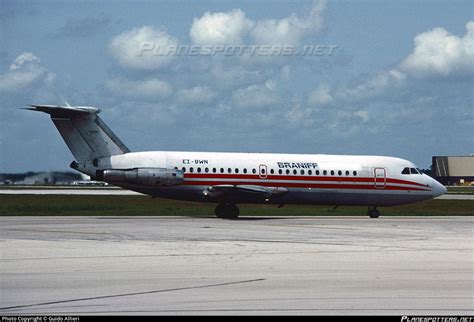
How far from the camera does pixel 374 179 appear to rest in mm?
42031

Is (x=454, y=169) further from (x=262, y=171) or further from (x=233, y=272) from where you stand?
(x=233, y=272)

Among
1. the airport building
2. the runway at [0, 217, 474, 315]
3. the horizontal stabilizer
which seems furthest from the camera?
the airport building

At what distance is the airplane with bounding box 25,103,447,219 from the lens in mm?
38312

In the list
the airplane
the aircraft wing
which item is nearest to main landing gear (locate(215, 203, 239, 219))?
the airplane

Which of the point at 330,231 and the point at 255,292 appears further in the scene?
the point at 330,231

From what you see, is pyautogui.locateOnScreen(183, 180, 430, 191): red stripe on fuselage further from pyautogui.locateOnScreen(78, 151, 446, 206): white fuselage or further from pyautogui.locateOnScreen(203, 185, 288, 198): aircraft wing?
pyautogui.locateOnScreen(203, 185, 288, 198): aircraft wing

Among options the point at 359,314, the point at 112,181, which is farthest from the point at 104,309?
the point at 112,181

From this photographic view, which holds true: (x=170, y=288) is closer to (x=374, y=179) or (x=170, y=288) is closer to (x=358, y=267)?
(x=358, y=267)

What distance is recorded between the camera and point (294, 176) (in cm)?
4047

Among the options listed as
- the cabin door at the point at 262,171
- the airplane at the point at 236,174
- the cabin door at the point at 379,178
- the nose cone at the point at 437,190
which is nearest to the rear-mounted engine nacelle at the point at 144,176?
the airplane at the point at 236,174

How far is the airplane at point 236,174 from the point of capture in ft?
126

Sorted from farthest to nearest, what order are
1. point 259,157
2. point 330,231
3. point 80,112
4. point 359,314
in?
point 259,157 → point 80,112 → point 330,231 → point 359,314

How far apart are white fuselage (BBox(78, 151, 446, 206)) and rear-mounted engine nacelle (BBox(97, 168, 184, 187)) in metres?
0.30

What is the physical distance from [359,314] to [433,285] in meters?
3.65
